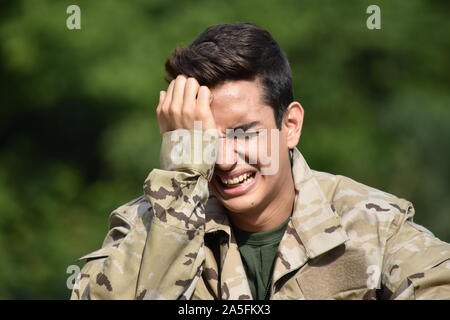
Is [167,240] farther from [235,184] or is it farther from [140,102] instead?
[140,102]

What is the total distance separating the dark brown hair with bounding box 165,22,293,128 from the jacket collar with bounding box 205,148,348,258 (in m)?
0.29

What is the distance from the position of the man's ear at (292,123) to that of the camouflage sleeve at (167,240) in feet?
1.93

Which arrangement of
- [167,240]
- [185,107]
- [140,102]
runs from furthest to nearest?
1. [140,102]
2. [185,107]
3. [167,240]

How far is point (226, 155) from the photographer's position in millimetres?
3939

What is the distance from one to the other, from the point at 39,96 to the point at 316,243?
853cm

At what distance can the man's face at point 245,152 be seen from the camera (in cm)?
395

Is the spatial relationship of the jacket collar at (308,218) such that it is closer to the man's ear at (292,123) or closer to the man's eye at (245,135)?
the man's ear at (292,123)

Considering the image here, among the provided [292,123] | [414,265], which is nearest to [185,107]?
[292,123]

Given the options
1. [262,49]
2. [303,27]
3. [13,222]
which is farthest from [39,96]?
[262,49]

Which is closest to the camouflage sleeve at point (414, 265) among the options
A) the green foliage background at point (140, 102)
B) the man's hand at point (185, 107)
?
the man's hand at point (185, 107)

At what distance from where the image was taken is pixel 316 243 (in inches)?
155

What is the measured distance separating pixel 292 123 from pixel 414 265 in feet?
3.24

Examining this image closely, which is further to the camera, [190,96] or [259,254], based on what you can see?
[259,254]
